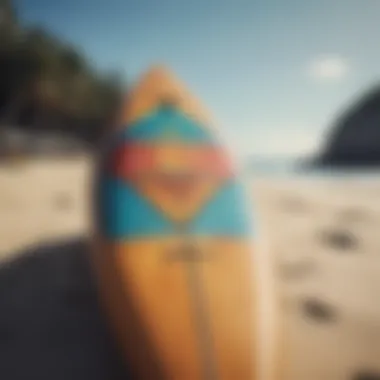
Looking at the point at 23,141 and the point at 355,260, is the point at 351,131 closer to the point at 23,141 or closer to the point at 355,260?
the point at 23,141

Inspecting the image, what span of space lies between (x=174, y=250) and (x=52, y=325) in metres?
1.09

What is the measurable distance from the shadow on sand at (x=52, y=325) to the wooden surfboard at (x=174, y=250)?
40 centimetres

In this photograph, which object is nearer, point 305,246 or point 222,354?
point 222,354

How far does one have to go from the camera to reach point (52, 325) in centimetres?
286

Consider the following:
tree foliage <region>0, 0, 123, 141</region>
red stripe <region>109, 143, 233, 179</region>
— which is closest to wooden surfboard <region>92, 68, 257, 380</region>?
red stripe <region>109, 143, 233, 179</region>

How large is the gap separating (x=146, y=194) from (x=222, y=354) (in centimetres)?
103

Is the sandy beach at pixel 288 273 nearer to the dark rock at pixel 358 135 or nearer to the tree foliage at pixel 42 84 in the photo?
the tree foliage at pixel 42 84

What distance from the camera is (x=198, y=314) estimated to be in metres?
2.15

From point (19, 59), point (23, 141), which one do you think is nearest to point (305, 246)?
point (23, 141)

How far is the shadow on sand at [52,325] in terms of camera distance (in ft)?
8.01

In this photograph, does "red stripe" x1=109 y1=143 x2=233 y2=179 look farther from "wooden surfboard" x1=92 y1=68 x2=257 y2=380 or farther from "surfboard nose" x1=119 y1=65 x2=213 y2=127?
"surfboard nose" x1=119 y1=65 x2=213 y2=127

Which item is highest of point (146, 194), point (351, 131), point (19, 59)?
point (19, 59)

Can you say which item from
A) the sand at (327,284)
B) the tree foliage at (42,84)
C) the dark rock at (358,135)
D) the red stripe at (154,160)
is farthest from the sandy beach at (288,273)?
the dark rock at (358,135)

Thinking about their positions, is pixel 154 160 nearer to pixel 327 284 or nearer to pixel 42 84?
pixel 327 284
